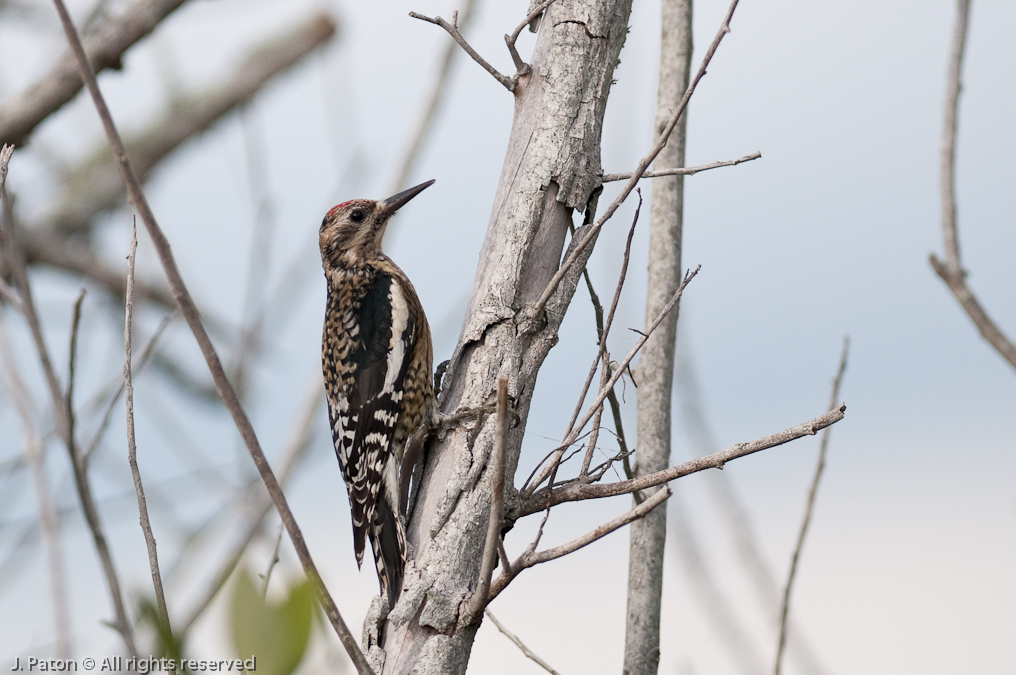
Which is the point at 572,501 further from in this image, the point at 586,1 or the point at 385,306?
the point at 385,306

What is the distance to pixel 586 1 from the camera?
1969 millimetres

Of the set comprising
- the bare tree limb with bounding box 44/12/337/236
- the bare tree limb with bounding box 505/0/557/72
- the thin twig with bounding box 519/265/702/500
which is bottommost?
the thin twig with bounding box 519/265/702/500

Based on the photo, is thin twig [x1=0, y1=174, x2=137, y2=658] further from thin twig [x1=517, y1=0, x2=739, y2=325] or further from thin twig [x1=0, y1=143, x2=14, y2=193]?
thin twig [x1=517, y1=0, x2=739, y2=325]

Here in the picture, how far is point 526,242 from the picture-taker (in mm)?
1905

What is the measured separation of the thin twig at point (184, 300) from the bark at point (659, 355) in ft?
4.03

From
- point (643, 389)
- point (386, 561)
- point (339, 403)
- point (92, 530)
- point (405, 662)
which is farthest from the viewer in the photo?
point (339, 403)

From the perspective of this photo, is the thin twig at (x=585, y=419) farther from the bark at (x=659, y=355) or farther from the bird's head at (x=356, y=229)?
the bird's head at (x=356, y=229)

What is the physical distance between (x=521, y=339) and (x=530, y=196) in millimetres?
319

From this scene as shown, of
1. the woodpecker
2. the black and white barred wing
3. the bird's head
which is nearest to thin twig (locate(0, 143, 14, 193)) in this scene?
the woodpecker

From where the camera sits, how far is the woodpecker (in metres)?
2.25

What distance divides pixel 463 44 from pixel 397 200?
1.33m

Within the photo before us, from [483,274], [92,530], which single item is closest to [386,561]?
[483,274]

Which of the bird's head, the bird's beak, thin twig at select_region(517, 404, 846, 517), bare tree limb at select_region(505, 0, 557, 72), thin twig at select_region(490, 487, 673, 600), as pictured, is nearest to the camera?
thin twig at select_region(490, 487, 673, 600)

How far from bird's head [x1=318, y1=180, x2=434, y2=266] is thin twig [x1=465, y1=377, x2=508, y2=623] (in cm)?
201
